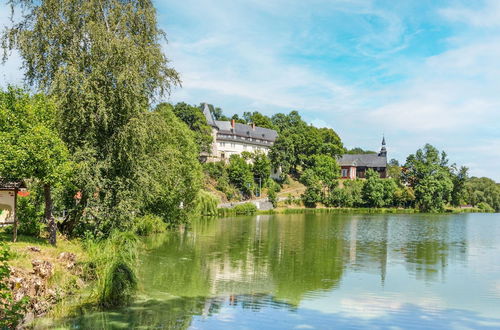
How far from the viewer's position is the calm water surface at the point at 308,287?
42.3ft

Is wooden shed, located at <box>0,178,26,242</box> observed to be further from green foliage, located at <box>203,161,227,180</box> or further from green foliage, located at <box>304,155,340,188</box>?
green foliage, located at <box>304,155,340,188</box>

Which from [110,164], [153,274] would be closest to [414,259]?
[153,274]

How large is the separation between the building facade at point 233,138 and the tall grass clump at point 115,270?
2981 inches

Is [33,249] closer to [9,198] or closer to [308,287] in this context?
[9,198]

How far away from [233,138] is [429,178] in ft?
145

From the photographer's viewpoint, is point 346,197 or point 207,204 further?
point 346,197

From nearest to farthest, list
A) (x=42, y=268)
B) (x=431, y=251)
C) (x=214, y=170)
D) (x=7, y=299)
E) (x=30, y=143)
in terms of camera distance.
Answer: (x=7, y=299) → (x=42, y=268) → (x=30, y=143) → (x=431, y=251) → (x=214, y=170)

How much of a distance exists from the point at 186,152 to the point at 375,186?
63.3m

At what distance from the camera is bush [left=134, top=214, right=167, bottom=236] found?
31.0 m

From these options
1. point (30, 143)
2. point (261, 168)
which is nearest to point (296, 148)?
point (261, 168)

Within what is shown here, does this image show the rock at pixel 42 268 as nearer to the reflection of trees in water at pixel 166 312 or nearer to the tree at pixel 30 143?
the reflection of trees in water at pixel 166 312

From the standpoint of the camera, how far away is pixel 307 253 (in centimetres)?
2705

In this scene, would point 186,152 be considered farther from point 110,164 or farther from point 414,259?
point 414,259

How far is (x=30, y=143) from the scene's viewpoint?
16.4 m
